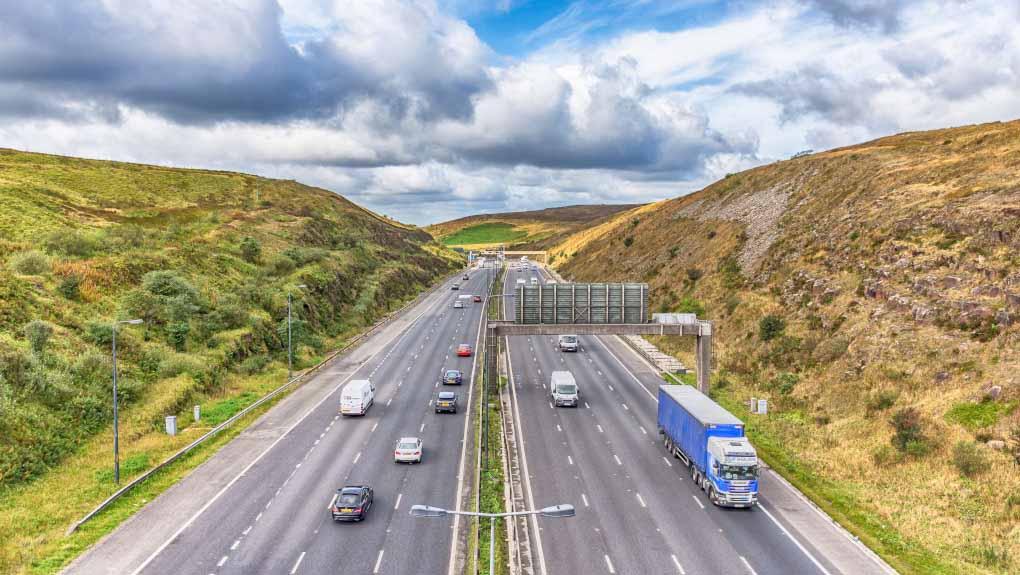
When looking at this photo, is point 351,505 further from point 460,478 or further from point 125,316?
point 125,316

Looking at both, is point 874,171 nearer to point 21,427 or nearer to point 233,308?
point 233,308

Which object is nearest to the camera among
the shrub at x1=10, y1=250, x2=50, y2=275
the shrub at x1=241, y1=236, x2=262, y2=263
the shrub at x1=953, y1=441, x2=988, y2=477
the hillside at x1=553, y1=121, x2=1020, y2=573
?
the hillside at x1=553, y1=121, x2=1020, y2=573

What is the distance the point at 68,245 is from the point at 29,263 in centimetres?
1111

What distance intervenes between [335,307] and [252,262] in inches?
548

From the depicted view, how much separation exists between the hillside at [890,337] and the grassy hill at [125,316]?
37.1 meters

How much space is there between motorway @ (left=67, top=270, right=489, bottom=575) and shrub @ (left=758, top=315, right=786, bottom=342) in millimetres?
28593

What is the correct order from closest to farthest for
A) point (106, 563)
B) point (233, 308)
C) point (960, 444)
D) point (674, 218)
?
point (106, 563)
point (960, 444)
point (233, 308)
point (674, 218)

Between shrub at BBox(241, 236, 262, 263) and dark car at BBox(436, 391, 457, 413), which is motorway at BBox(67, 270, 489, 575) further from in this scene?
shrub at BBox(241, 236, 262, 263)

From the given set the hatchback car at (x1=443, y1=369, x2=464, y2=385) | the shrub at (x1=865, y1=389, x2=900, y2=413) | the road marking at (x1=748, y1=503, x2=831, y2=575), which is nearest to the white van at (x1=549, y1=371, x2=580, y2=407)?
the hatchback car at (x1=443, y1=369, x2=464, y2=385)

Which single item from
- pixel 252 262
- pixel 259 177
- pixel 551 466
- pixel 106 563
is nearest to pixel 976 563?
pixel 551 466

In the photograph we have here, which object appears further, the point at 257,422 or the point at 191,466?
the point at 257,422

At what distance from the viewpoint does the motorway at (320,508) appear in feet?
78.3

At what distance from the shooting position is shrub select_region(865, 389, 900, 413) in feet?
130

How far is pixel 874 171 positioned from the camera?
251ft
